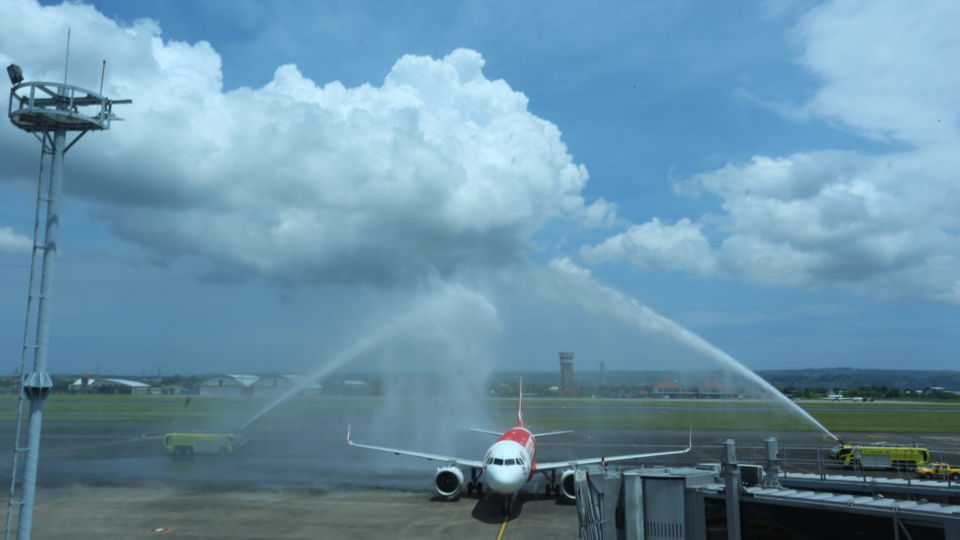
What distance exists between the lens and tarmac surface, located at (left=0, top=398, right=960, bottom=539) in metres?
31.6

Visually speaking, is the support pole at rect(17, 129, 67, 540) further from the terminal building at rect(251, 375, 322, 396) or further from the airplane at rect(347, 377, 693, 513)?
the terminal building at rect(251, 375, 322, 396)

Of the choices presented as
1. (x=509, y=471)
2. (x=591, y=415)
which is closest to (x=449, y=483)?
(x=509, y=471)

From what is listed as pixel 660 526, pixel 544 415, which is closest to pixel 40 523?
pixel 660 526

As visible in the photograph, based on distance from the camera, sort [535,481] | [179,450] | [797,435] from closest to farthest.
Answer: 1. [535,481]
2. [179,450]
3. [797,435]

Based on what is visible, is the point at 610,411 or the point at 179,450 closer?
the point at 179,450

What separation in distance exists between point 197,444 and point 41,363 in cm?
4277

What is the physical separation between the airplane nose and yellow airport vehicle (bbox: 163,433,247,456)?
36.3 m

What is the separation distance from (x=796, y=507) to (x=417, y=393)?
2462 inches

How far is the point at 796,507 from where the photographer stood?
13578 mm

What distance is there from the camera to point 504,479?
108ft

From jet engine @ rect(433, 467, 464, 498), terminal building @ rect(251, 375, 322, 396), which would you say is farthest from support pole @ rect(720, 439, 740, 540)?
terminal building @ rect(251, 375, 322, 396)

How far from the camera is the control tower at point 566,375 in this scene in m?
132

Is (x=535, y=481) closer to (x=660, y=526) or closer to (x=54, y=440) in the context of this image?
(x=660, y=526)

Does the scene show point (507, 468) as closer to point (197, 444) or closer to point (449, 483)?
point (449, 483)
